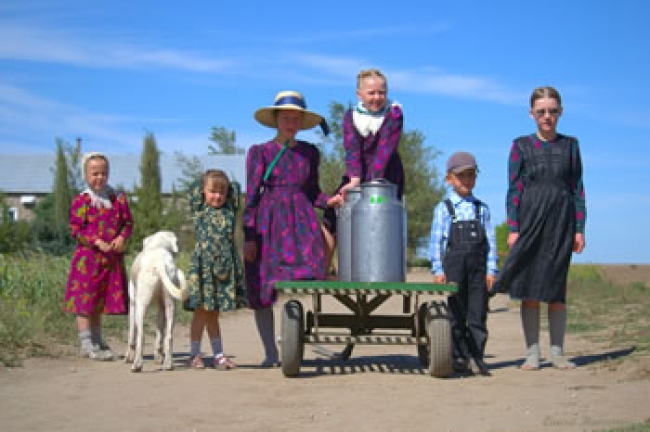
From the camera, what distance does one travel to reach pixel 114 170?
171 ft

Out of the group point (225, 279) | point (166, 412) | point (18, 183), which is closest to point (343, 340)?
point (225, 279)

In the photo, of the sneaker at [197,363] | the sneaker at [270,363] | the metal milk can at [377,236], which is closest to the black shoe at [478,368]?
the metal milk can at [377,236]

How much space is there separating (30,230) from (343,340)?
84.9 ft

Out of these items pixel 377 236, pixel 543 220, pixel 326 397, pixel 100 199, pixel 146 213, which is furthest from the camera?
pixel 146 213

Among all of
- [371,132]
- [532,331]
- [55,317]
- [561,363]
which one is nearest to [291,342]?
[371,132]

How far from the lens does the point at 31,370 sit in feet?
23.4

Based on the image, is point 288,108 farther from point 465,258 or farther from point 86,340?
point 86,340

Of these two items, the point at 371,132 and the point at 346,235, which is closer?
the point at 346,235

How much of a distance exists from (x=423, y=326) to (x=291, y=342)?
4.22 ft

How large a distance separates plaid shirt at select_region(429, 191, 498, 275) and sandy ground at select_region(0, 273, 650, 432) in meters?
0.93

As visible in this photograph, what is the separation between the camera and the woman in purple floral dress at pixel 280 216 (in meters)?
7.15

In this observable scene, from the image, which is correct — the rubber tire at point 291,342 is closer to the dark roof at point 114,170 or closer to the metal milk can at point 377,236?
the metal milk can at point 377,236

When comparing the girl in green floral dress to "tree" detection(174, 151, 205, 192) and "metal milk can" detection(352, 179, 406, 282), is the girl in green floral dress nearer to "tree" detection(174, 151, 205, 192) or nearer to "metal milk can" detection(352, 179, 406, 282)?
"metal milk can" detection(352, 179, 406, 282)

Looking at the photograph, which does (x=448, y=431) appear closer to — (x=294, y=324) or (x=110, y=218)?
(x=294, y=324)
